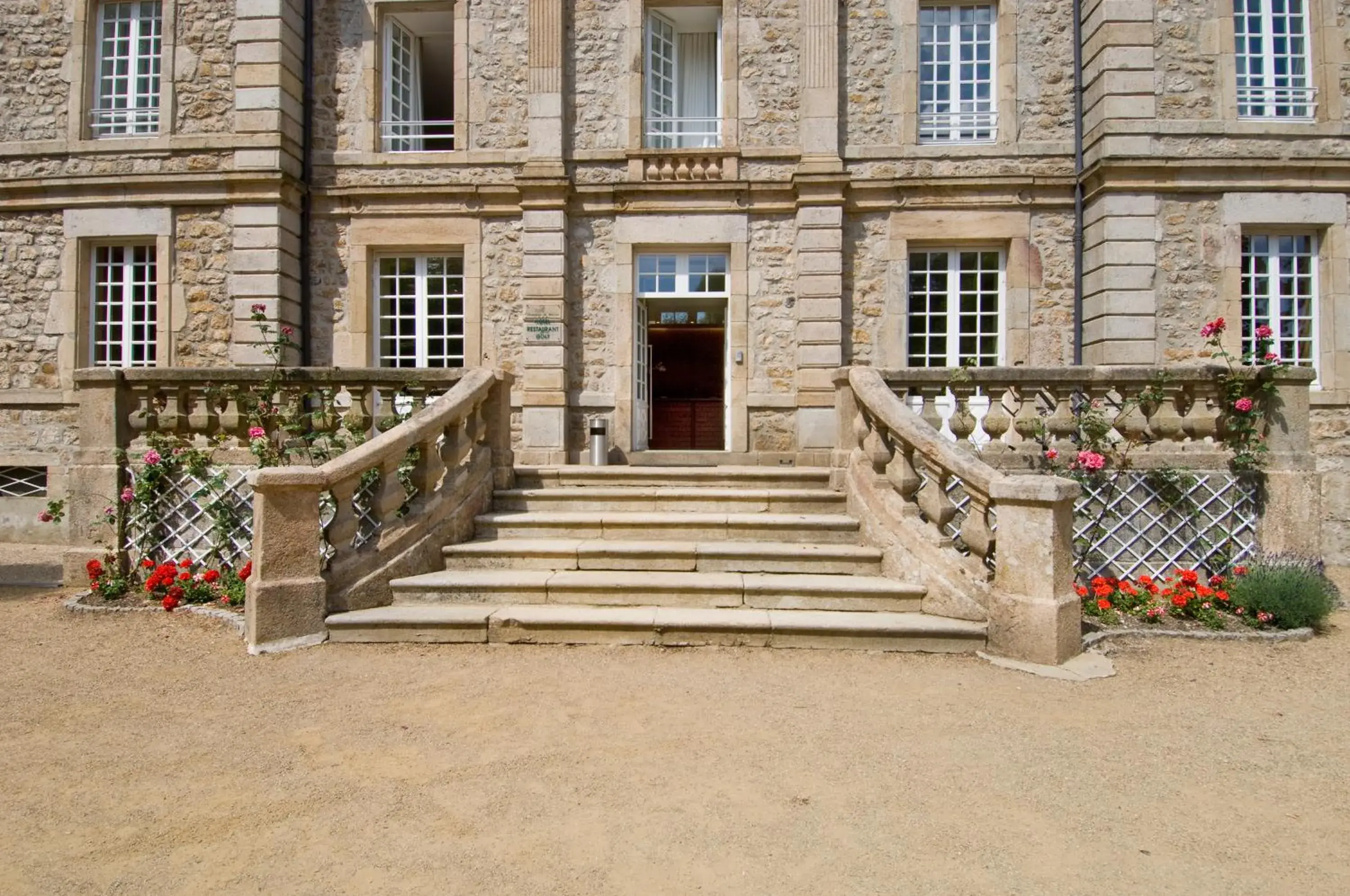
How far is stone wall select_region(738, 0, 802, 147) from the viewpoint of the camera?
9.23 metres

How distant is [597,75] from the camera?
937cm

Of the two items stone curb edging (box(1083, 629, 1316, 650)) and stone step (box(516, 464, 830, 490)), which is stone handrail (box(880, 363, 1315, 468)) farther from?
stone curb edging (box(1083, 629, 1316, 650))

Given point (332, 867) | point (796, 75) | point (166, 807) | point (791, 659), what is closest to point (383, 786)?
point (332, 867)

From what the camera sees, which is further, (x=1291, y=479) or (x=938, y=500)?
(x=1291, y=479)

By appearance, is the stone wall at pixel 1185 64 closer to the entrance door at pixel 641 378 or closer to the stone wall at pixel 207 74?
the entrance door at pixel 641 378

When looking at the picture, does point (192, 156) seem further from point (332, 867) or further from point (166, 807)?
point (332, 867)

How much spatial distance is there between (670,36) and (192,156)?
21.8ft

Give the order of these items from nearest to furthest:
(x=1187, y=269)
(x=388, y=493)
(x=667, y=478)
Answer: (x=388, y=493), (x=667, y=478), (x=1187, y=269)

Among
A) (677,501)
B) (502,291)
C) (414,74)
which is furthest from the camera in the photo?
(414,74)

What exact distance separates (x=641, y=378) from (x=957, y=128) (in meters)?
5.43

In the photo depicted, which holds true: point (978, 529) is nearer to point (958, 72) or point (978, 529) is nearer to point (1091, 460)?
point (1091, 460)

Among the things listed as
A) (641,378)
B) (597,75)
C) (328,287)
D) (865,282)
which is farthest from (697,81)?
(328,287)

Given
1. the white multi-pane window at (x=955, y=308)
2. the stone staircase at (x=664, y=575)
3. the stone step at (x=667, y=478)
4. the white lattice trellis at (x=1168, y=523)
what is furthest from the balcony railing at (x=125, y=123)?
the white lattice trellis at (x=1168, y=523)

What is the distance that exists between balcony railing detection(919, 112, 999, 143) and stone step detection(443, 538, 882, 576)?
6.69 m
